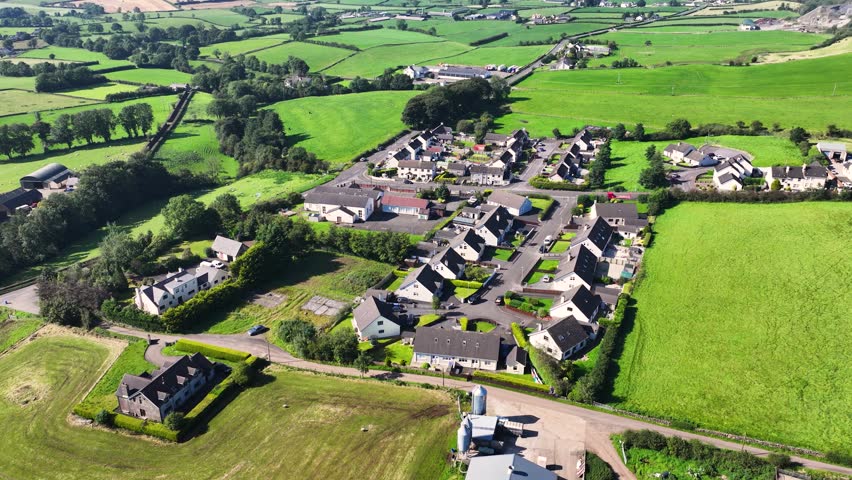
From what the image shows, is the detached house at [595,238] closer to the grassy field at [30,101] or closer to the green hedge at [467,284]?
the green hedge at [467,284]

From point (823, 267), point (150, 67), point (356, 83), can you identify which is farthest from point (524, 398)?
point (150, 67)

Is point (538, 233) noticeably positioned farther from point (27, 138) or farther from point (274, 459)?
point (27, 138)

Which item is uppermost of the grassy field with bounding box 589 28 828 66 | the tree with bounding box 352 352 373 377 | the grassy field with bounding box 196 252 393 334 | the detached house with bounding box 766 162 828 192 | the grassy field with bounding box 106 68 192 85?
the grassy field with bounding box 106 68 192 85

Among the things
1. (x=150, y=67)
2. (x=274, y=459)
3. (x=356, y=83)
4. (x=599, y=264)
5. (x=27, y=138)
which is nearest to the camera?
(x=274, y=459)

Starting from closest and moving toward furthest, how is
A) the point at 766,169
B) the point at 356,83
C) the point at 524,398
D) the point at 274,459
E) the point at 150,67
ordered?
the point at 274,459 < the point at 524,398 < the point at 766,169 < the point at 356,83 < the point at 150,67

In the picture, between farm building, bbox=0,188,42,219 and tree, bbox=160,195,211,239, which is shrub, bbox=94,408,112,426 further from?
farm building, bbox=0,188,42,219

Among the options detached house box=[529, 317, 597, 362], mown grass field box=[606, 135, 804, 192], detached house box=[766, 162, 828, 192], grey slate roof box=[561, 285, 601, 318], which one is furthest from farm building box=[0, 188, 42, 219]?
detached house box=[766, 162, 828, 192]

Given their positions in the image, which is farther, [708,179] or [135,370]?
[708,179]
